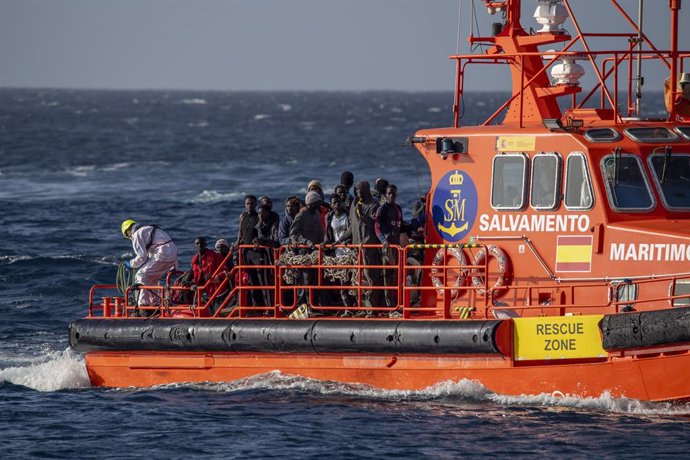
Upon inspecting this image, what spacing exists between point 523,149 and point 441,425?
308 centimetres

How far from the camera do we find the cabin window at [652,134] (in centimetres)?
1363

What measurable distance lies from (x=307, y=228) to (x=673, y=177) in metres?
4.15

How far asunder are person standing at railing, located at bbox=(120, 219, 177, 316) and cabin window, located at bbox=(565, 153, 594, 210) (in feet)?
16.2

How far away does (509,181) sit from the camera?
14.2 m

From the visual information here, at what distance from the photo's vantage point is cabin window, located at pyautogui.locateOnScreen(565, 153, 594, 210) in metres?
13.7

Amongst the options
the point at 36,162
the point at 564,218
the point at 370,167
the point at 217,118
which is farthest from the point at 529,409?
the point at 217,118

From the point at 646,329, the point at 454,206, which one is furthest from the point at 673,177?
the point at 454,206

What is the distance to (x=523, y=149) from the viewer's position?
46.1 ft

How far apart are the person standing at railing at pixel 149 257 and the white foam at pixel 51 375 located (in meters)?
1.14

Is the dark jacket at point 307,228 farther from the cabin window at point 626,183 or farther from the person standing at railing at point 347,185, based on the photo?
the cabin window at point 626,183

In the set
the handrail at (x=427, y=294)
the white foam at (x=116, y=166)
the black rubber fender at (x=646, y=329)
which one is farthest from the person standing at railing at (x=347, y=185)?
the white foam at (x=116, y=166)

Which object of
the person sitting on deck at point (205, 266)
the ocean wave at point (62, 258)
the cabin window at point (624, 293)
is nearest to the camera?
the cabin window at point (624, 293)

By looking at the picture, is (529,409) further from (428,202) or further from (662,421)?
(428,202)

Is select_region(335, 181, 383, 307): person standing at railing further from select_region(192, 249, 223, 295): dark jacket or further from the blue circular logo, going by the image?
select_region(192, 249, 223, 295): dark jacket
